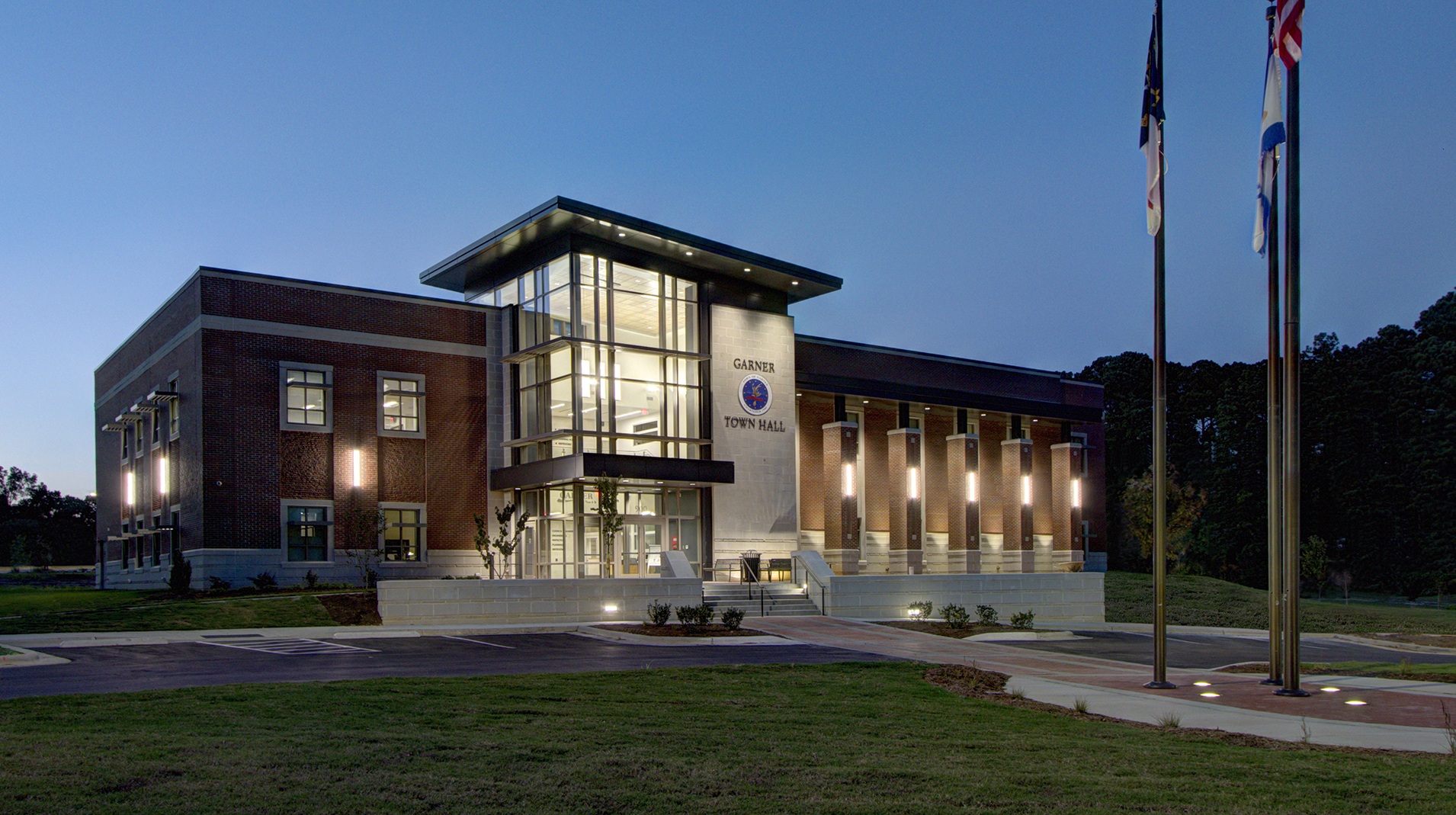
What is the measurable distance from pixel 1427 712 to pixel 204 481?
3100 centimetres

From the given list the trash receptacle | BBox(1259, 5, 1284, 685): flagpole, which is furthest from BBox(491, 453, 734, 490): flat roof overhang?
BBox(1259, 5, 1284, 685): flagpole

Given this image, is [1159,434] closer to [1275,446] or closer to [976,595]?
[1275,446]

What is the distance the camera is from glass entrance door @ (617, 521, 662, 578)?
122ft

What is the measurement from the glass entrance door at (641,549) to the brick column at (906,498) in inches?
472

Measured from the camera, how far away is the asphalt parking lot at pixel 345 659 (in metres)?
14.7

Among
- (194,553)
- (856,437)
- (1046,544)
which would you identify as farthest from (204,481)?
(1046,544)

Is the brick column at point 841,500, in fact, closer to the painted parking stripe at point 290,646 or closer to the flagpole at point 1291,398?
the painted parking stripe at point 290,646

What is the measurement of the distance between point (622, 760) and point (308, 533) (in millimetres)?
28400

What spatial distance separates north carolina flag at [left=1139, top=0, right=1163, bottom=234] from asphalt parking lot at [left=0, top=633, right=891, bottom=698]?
355 inches

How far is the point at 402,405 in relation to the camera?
37000 mm

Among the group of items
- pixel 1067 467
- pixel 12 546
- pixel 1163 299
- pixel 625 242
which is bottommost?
pixel 12 546

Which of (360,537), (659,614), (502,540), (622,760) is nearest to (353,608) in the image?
(360,537)

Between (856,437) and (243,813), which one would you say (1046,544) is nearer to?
(856,437)

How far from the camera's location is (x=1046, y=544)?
2046 inches
